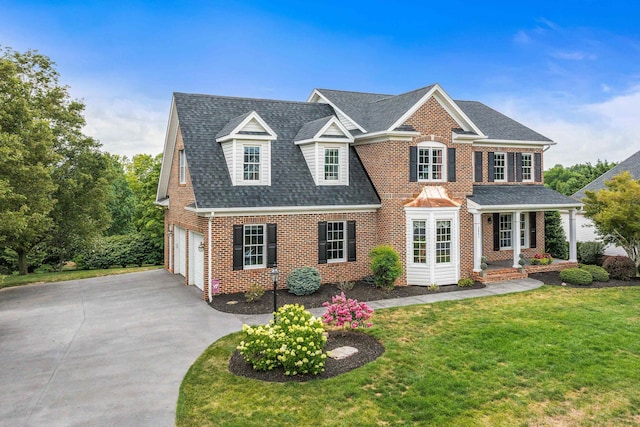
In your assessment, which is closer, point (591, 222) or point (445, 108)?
point (445, 108)

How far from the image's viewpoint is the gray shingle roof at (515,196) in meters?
19.7

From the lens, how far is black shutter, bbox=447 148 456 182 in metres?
18.8

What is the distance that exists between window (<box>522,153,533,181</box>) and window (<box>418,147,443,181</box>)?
24.6ft

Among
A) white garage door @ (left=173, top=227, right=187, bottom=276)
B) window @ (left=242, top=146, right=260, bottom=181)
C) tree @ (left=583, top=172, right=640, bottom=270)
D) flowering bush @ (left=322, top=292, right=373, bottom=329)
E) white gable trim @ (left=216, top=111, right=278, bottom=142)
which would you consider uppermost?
white gable trim @ (left=216, top=111, right=278, bottom=142)

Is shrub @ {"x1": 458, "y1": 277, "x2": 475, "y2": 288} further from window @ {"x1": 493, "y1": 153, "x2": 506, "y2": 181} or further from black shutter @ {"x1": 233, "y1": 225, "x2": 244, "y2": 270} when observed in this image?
black shutter @ {"x1": 233, "y1": 225, "x2": 244, "y2": 270}

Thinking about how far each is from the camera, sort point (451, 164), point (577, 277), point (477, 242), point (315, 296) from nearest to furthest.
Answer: point (315, 296), point (577, 277), point (477, 242), point (451, 164)

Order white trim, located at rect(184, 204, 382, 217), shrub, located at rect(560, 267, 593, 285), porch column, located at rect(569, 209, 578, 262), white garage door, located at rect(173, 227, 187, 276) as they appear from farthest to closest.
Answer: porch column, located at rect(569, 209, 578, 262), white garage door, located at rect(173, 227, 187, 276), shrub, located at rect(560, 267, 593, 285), white trim, located at rect(184, 204, 382, 217)

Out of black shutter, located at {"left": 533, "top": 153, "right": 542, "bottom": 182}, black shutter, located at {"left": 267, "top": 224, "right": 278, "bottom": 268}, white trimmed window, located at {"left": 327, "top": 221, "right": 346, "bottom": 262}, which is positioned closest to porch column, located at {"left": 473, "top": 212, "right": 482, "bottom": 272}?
white trimmed window, located at {"left": 327, "top": 221, "right": 346, "bottom": 262}

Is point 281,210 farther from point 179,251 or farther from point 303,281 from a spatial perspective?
point 179,251

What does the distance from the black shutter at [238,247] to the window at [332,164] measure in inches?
185

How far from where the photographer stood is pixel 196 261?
707 inches

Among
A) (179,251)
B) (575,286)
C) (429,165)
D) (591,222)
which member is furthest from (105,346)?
(591,222)

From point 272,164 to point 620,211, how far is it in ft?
50.9

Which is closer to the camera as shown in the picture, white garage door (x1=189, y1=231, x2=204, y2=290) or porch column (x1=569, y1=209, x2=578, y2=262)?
white garage door (x1=189, y1=231, x2=204, y2=290)
